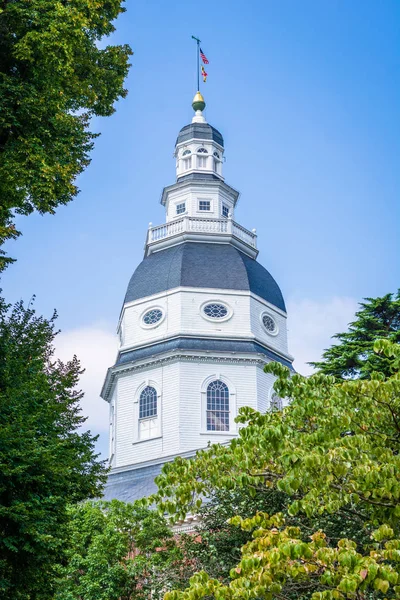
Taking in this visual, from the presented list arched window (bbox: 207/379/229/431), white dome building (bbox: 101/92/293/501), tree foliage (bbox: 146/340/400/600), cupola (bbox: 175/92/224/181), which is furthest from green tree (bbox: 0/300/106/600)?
cupola (bbox: 175/92/224/181)

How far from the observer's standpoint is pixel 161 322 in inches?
1458

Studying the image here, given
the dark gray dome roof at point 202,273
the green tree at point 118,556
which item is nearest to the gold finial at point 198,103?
the dark gray dome roof at point 202,273

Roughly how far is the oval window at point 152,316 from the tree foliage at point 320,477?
86.8ft

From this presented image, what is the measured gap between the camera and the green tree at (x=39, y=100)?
13.7m

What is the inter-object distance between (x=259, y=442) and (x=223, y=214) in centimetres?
3539

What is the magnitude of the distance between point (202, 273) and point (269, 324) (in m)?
4.00

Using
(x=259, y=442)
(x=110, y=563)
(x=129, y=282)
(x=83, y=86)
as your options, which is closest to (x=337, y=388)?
(x=259, y=442)

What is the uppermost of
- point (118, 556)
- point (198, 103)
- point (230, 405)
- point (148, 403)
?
point (198, 103)

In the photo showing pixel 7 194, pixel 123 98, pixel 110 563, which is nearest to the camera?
pixel 7 194

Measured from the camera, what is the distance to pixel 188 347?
35.6 meters

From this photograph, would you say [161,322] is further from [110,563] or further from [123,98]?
[123,98]

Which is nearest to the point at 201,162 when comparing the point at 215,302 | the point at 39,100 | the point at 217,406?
the point at 215,302

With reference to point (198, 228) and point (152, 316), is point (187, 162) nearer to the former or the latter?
point (198, 228)

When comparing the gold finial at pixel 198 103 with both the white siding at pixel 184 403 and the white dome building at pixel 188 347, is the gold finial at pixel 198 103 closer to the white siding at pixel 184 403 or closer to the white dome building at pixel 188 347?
the white dome building at pixel 188 347
